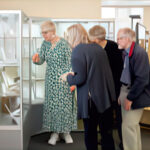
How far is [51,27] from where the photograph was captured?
298cm

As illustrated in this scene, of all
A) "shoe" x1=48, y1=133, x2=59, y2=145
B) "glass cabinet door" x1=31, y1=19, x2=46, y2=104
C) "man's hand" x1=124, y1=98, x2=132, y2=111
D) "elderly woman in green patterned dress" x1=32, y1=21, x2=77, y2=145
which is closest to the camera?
"man's hand" x1=124, y1=98, x2=132, y2=111

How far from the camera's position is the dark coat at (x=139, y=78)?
7.30 ft

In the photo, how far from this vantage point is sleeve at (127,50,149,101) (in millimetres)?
2221

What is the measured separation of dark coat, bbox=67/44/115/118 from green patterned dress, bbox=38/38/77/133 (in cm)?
88

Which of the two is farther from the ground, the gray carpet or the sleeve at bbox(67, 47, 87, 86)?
the sleeve at bbox(67, 47, 87, 86)

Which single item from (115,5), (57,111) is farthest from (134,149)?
(115,5)

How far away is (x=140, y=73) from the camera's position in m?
2.22

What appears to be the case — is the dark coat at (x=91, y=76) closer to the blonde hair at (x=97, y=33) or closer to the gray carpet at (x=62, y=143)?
the blonde hair at (x=97, y=33)

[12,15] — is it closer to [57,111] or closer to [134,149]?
[57,111]

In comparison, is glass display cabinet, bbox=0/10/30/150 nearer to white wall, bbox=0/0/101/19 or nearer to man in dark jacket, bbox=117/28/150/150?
man in dark jacket, bbox=117/28/150/150

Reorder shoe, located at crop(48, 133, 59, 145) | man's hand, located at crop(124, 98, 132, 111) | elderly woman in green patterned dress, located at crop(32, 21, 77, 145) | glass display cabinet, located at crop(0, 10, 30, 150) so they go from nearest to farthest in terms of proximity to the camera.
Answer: man's hand, located at crop(124, 98, 132, 111)
glass display cabinet, located at crop(0, 10, 30, 150)
elderly woman in green patterned dress, located at crop(32, 21, 77, 145)
shoe, located at crop(48, 133, 59, 145)

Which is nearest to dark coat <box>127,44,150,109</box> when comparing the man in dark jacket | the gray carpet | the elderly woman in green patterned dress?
the man in dark jacket

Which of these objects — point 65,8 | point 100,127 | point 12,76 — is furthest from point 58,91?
point 65,8

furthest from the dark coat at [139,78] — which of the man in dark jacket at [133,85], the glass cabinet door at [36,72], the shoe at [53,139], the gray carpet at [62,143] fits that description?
the glass cabinet door at [36,72]
